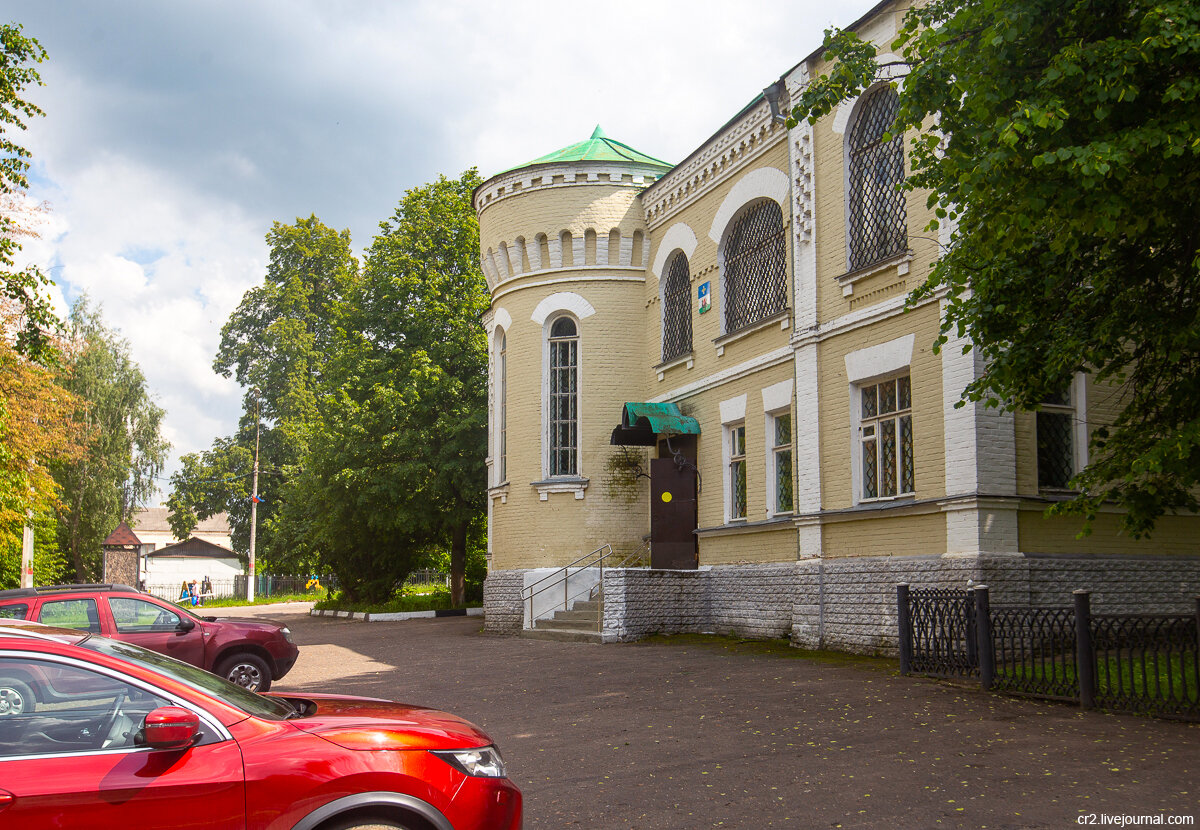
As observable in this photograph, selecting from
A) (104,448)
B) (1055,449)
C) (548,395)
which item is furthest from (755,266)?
(104,448)

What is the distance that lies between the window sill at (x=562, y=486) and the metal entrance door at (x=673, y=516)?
2163 mm

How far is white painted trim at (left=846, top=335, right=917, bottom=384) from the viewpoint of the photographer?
14234mm

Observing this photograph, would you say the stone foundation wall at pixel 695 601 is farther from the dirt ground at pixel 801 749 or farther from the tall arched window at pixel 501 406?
the tall arched window at pixel 501 406

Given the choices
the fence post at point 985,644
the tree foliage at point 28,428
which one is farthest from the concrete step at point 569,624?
the tree foliage at point 28,428

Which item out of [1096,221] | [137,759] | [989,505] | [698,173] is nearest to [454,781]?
[137,759]

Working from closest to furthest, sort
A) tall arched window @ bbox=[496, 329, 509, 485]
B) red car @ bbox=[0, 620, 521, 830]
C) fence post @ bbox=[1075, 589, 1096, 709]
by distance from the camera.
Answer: red car @ bbox=[0, 620, 521, 830] → fence post @ bbox=[1075, 589, 1096, 709] → tall arched window @ bbox=[496, 329, 509, 485]

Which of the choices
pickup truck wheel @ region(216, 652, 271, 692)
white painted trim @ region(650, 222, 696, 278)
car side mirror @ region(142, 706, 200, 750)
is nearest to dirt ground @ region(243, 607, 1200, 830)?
pickup truck wheel @ region(216, 652, 271, 692)

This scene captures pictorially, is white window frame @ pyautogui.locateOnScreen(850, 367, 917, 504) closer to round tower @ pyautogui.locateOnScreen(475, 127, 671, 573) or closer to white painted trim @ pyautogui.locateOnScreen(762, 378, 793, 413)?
white painted trim @ pyautogui.locateOnScreen(762, 378, 793, 413)

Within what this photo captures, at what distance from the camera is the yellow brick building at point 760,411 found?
43.9ft

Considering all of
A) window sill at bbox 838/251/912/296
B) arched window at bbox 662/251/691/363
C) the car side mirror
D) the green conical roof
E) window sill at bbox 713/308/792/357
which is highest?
the green conical roof

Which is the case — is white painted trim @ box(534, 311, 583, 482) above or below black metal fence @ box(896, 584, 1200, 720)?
above

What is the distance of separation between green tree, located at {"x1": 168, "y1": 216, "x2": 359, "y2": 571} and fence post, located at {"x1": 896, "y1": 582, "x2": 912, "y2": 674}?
136ft

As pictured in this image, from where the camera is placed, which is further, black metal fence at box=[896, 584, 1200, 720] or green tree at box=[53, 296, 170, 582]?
green tree at box=[53, 296, 170, 582]

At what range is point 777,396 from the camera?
17.4 meters
